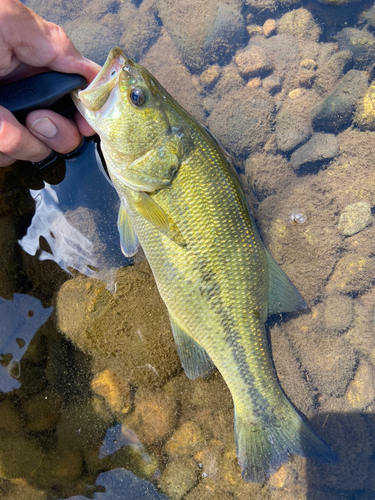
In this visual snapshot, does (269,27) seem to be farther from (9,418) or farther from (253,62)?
(9,418)

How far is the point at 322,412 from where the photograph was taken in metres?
3.32

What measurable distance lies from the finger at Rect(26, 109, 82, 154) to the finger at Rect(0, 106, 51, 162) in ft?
0.23

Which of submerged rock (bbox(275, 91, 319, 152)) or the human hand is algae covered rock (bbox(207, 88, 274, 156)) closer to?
submerged rock (bbox(275, 91, 319, 152))

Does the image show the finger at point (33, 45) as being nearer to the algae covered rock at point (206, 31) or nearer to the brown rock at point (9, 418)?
the algae covered rock at point (206, 31)

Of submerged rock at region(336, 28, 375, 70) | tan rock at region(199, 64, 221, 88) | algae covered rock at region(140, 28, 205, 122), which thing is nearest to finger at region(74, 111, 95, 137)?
algae covered rock at region(140, 28, 205, 122)

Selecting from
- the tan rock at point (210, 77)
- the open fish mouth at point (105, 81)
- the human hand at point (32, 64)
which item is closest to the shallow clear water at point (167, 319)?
the tan rock at point (210, 77)

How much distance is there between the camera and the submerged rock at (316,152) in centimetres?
377

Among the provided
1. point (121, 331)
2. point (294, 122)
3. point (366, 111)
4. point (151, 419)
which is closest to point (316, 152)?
point (294, 122)

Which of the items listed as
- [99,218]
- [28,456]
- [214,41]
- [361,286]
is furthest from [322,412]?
[214,41]

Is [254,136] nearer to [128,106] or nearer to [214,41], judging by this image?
[214,41]

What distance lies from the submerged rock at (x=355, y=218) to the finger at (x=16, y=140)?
3301 mm

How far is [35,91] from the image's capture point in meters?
2.35

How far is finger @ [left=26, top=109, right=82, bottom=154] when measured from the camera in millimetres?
2395

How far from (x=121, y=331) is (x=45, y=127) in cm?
194
